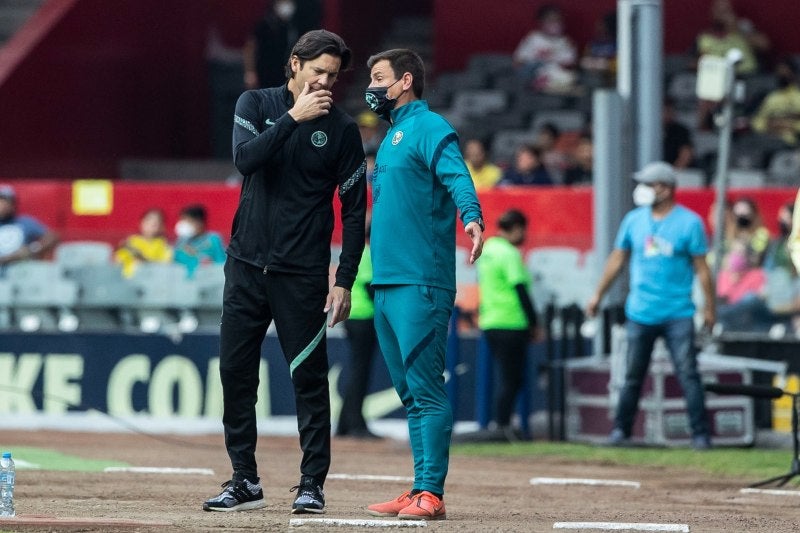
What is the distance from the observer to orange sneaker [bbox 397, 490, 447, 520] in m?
7.54

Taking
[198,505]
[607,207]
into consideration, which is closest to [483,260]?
[607,207]

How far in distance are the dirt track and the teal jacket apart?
1104 millimetres

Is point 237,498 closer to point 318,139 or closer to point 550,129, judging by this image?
point 318,139

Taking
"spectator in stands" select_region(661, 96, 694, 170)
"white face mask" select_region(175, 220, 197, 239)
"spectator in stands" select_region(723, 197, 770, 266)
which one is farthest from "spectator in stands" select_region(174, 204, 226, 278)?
"spectator in stands" select_region(661, 96, 694, 170)

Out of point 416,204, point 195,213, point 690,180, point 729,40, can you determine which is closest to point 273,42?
point 729,40

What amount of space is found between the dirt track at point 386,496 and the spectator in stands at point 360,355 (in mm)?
681

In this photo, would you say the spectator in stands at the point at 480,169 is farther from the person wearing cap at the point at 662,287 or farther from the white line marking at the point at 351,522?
the white line marking at the point at 351,522

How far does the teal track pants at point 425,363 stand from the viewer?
25.1ft

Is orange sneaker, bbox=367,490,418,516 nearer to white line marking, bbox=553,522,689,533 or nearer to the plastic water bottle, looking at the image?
white line marking, bbox=553,522,689,533

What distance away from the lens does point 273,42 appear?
23.1 metres

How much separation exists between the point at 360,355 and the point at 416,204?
265 inches

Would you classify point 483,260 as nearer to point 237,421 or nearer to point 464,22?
point 237,421

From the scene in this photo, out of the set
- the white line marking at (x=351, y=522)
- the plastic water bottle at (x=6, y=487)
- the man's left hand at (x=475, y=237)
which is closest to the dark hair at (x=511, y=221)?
the man's left hand at (x=475, y=237)

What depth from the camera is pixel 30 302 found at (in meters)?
16.7
